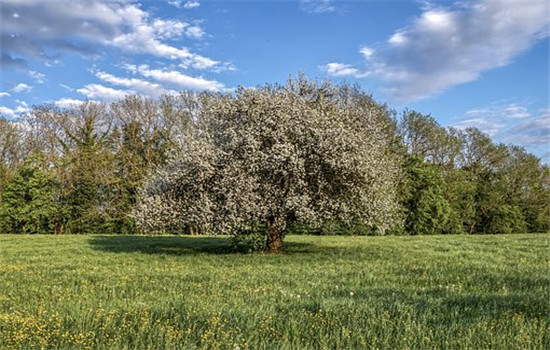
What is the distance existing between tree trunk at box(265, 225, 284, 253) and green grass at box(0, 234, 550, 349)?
5940 millimetres

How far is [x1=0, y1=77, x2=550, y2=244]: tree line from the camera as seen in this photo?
63.3 ft

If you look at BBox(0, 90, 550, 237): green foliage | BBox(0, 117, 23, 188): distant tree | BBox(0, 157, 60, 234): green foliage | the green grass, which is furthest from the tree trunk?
BBox(0, 117, 23, 188): distant tree

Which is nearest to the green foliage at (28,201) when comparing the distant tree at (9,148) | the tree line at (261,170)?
the tree line at (261,170)

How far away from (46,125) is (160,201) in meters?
40.5

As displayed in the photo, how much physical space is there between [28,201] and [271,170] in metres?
42.9

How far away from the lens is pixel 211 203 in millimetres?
19156

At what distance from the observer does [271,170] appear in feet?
62.8

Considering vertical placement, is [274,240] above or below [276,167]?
below

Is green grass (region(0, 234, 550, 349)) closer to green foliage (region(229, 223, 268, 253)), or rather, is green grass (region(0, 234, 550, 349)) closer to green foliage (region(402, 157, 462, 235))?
green foliage (region(229, 223, 268, 253))

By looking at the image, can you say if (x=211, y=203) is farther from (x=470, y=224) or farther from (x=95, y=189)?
(x=470, y=224)

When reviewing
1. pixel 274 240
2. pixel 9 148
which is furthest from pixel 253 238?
pixel 9 148

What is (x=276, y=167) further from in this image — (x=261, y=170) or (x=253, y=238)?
(x=253, y=238)

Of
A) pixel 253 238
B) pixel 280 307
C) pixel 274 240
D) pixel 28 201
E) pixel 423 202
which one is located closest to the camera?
pixel 280 307

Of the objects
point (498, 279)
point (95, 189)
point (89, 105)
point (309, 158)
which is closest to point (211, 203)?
point (309, 158)
